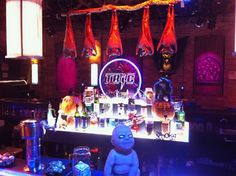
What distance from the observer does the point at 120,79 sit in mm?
4918

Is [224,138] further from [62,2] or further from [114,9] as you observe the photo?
[62,2]

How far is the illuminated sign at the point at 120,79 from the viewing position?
189 inches

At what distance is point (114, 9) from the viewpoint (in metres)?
4.32

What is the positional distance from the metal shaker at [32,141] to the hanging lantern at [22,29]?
857 millimetres

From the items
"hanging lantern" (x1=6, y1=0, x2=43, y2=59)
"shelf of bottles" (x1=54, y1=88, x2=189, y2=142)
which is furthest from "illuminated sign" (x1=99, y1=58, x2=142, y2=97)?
"hanging lantern" (x1=6, y1=0, x2=43, y2=59)

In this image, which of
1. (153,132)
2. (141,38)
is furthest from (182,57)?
(153,132)

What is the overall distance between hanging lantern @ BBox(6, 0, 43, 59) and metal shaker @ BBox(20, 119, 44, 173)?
2.81 ft

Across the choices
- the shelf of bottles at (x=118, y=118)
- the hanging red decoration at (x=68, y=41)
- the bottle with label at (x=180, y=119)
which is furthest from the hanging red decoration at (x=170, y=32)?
the hanging red decoration at (x=68, y=41)

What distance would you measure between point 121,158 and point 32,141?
82 cm

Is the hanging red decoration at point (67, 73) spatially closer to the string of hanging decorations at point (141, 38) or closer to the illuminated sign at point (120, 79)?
the illuminated sign at point (120, 79)

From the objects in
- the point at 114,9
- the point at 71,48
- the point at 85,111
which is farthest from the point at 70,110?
the point at 114,9

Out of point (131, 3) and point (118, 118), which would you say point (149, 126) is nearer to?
point (118, 118)

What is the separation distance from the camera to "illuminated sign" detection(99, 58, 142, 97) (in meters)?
4.79

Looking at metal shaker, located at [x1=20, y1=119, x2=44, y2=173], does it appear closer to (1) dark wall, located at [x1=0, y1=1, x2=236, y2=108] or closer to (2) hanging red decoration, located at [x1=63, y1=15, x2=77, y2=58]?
(2) hanging red decoration, located at [x1=63, y1=15, x2=77, y2=58]
